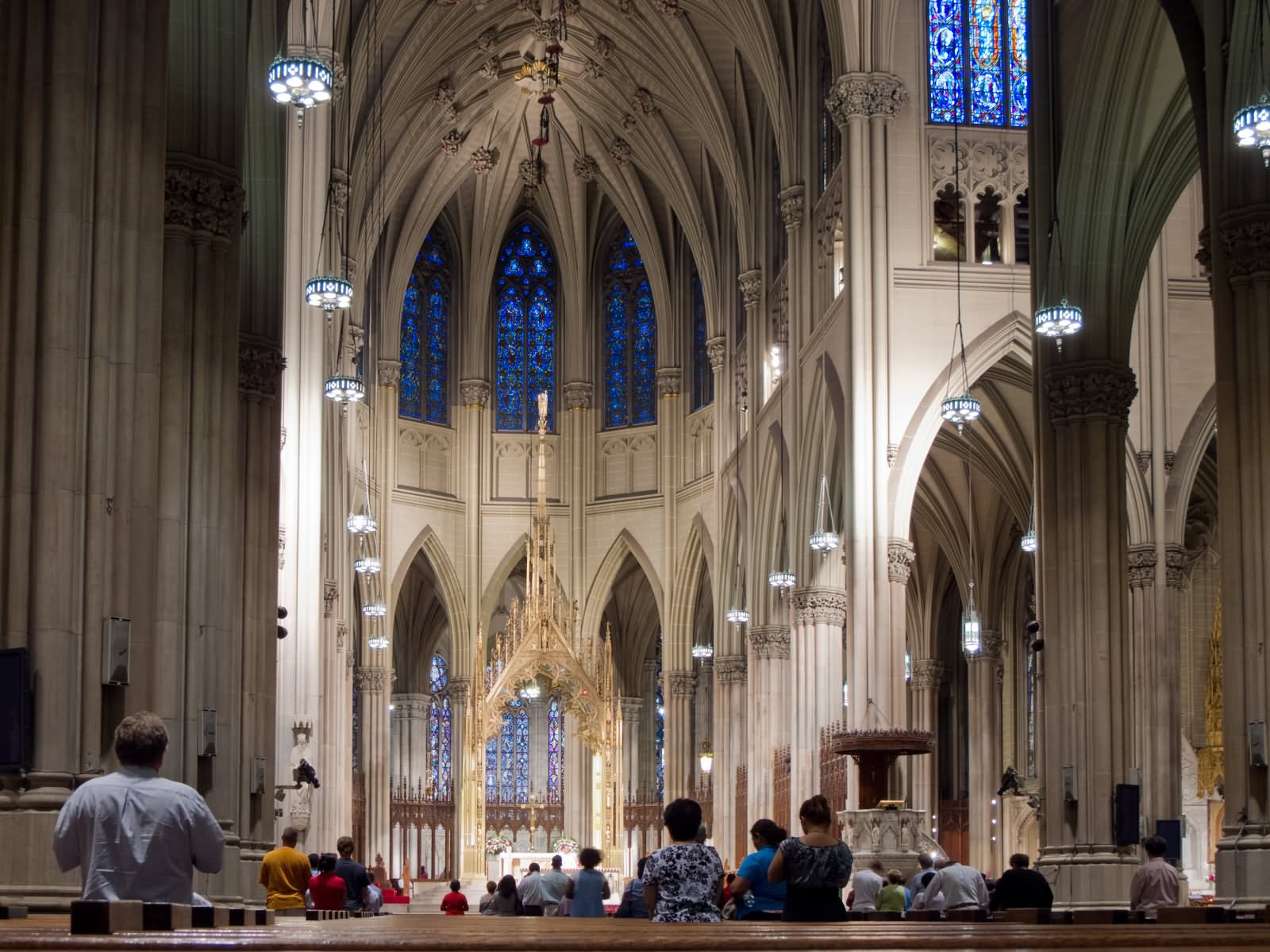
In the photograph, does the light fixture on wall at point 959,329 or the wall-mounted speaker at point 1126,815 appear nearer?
the wall-mounted speaker at point 1126,815

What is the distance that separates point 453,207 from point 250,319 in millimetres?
29622

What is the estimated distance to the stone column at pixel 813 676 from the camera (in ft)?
108

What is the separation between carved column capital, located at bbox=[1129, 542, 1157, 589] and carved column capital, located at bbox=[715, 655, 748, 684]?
15.0 m

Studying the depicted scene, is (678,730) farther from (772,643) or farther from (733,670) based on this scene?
(772,643)

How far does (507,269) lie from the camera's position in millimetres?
49375

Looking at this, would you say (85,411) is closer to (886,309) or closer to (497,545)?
(886,309)

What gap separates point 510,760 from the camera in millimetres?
48562

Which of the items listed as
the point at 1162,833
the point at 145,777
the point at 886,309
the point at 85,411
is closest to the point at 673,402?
the point at 886,309

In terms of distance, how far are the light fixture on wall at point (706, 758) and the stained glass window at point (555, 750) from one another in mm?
3510

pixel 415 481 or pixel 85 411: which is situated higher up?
pixel 415 481

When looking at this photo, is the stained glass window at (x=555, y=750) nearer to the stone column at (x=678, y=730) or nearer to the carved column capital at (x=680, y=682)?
the stone column at (x=678, y=730)

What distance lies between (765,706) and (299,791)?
1404 centimetres

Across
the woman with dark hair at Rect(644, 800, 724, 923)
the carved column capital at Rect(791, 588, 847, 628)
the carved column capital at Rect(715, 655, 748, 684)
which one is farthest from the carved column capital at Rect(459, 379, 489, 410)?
the woman with dark hair at Rect(644, 800, 724, 923)

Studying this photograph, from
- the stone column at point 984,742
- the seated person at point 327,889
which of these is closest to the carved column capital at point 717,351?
the stone column at point 984,742
